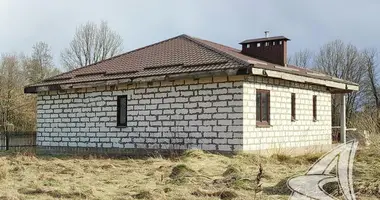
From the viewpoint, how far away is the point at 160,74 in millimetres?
15672

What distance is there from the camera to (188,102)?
1530cm

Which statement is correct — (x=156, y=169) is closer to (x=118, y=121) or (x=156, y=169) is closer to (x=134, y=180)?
(x=134, y=180)

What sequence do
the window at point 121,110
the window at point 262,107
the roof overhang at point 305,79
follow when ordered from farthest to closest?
the window at point 121,110 → the window at point 262,107 → the roof overhang at point 305,79

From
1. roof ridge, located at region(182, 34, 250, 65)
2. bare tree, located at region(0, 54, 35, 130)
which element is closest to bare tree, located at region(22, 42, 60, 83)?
bare tree, located at region(0, 54, 35, 130)

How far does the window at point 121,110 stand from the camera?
17.3m

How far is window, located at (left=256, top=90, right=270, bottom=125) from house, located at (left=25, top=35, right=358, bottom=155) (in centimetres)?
3

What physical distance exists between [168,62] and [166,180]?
323 inches

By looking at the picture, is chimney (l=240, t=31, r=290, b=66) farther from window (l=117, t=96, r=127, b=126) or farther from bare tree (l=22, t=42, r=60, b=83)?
bare tree (l=22, t=42, r=60, b=83)

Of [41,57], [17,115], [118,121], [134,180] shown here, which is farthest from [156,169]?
[41,57]

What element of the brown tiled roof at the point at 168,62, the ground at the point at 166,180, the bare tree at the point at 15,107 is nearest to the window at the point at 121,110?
the brown tiled roof at the point at 168,62

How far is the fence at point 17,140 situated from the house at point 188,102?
168 inches

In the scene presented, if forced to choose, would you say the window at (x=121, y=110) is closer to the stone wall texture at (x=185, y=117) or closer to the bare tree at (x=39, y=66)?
the stone wall texture at (x=185, y=117)

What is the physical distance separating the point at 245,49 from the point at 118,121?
6.15 m

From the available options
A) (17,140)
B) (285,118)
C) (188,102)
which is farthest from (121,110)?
(17,140)
